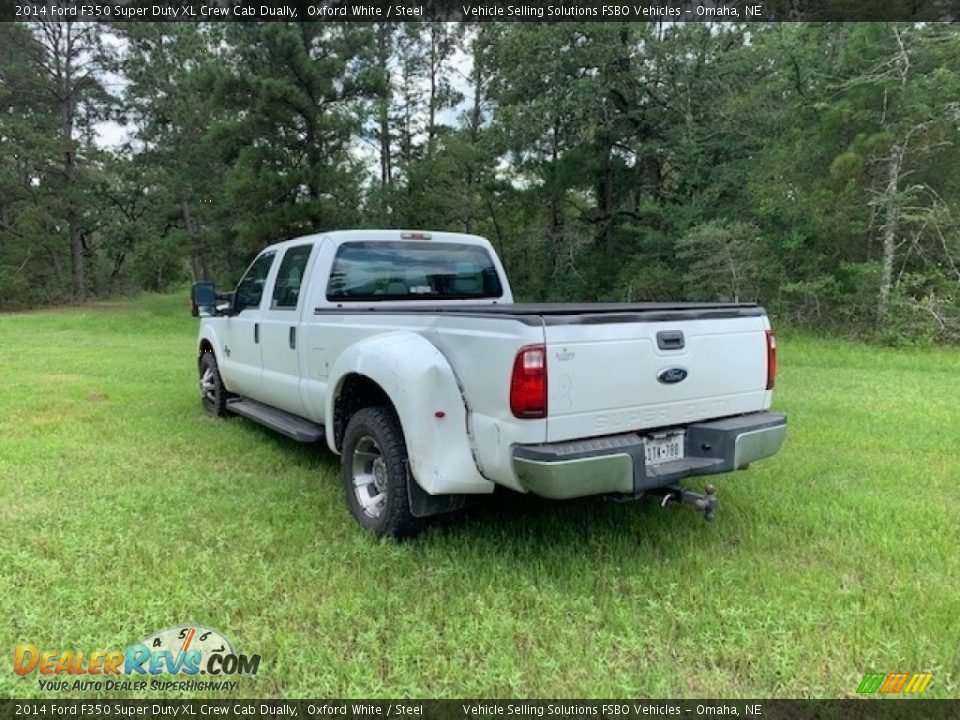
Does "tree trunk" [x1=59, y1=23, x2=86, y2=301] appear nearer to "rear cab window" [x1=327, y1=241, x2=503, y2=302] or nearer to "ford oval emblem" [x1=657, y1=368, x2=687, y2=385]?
"rear cab window" [x1=327, y1=241, x2=503, y2=302]

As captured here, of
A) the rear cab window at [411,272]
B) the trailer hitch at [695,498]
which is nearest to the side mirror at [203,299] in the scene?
the rear cab window at [411,272]

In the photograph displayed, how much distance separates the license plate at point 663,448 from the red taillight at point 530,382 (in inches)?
26.6

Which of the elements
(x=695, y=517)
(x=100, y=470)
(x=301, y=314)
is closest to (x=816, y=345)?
(x=695, y=517)

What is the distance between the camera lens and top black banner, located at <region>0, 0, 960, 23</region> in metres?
13.9

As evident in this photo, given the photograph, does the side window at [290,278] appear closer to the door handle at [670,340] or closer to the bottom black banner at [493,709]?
the door handle at [670,340]

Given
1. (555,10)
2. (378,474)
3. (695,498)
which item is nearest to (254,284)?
(378,474)

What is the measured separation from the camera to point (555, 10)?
19.1 metres

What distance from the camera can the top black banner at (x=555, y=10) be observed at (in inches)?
547

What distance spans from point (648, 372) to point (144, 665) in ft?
8.10

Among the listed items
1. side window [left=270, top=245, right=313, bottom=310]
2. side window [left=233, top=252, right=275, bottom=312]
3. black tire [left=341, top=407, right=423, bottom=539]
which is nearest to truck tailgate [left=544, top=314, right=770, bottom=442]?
black tire [left=341, top=407, right=423, bottom=539]

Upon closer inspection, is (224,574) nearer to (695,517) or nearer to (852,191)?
(695,517)

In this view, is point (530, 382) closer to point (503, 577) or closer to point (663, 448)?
point (663, 448)

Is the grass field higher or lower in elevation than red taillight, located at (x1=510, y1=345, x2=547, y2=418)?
lower

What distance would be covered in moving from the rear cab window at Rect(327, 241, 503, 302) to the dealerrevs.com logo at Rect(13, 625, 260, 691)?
2.54 m
